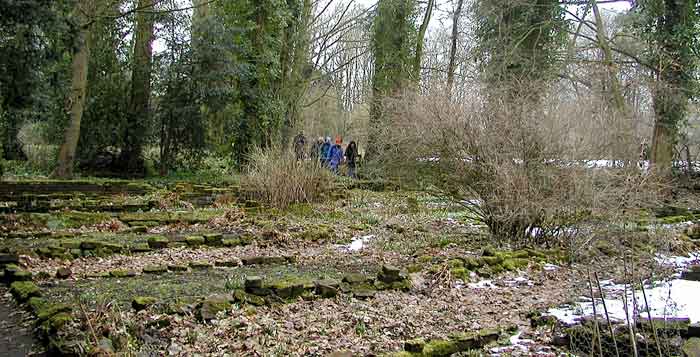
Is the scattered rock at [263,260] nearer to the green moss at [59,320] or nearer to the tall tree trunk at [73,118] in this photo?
the green moss at [59,320]

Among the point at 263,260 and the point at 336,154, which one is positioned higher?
the point at 336,154

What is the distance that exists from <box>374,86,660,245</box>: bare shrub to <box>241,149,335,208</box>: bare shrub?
3.46 m

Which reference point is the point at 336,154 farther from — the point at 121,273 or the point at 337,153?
the point at 121,273

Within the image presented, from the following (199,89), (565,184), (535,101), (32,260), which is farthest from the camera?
(199,89)

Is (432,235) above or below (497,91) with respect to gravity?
below

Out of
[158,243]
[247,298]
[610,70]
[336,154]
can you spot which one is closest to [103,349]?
[247,298]

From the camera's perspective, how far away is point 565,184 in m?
8.31

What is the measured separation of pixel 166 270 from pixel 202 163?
13.9m

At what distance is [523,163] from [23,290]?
20.6 feet

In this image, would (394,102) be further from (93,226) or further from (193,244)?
(93,226)

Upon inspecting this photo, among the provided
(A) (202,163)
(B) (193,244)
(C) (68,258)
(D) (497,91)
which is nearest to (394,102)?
(D) (497,91)

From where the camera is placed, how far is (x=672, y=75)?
17344 mm

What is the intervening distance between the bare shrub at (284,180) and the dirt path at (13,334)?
7108mm

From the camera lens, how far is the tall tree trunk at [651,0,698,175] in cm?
1678
